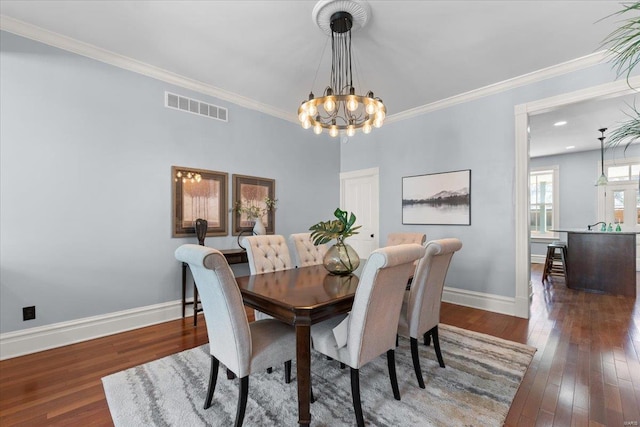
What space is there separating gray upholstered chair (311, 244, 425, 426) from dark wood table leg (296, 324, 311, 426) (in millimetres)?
208

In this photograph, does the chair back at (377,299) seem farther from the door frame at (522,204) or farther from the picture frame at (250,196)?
the picture frame at (250,196)

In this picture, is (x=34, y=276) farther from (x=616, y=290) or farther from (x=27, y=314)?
(x=616, y=290)

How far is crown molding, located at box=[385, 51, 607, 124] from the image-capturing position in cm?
308

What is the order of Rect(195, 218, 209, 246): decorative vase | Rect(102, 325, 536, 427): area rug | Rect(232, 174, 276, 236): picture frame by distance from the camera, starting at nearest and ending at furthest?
Rect(102, 325, 536, 427): area rug
Rect(195, 218, 209, 246): decorative vase
Rect(232, 174, 276, 236): picture frame

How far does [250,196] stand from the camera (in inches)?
165

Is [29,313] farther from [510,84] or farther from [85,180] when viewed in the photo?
[510,84]

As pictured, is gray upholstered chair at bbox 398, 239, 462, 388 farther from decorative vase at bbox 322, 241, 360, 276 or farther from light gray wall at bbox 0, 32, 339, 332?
light gray wall at bbox 0, 32, 339, 332

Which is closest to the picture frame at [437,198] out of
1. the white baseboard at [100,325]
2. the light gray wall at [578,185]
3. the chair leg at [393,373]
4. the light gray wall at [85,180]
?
the white baseboard at [100,325]

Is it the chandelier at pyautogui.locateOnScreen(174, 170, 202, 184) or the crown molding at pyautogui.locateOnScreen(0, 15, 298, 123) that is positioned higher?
the crown molding at pyautogui.locateOnScreen(0, 15, 298, 123)

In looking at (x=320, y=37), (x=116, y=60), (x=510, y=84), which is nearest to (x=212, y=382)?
(x=320, y=37)

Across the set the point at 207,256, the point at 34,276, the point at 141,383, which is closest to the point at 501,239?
the point at 207,256

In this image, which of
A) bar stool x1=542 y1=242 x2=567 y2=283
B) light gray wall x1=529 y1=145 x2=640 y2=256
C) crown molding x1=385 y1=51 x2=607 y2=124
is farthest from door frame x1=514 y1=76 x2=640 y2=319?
light gray wall x1=529 y1=145 x2=640 y2=256

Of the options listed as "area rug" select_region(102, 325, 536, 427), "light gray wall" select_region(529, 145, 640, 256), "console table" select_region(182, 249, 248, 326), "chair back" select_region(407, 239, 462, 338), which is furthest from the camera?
"light gray wall" select_region(529, 145, 640, 256)

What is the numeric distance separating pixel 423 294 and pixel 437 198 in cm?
254
